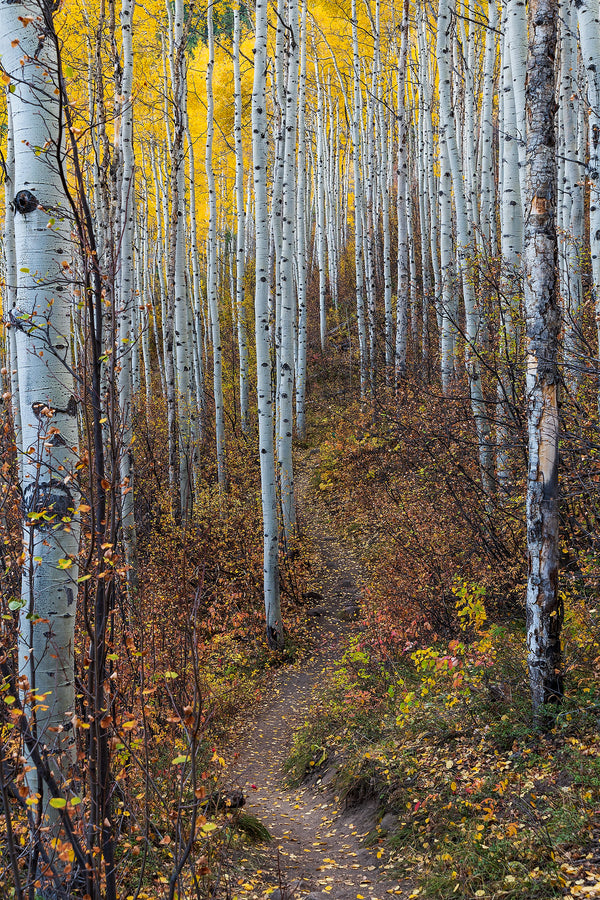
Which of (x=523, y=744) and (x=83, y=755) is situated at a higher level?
(x=83, y=755)

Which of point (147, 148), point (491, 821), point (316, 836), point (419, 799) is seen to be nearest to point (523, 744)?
point (491, 821)

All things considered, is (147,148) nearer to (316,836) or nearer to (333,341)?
(333,341)

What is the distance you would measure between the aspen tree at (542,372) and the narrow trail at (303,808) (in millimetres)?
1534

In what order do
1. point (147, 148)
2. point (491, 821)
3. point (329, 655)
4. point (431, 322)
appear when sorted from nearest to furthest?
point (491, 821) < point (329, 655) < point (431, 322) < point (147, 148)

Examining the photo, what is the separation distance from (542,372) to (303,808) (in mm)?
3847

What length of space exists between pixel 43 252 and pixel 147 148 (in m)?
20.6

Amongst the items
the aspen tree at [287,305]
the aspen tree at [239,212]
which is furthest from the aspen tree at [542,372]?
the aspen tree at [239,212]

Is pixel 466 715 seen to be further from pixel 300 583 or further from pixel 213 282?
pixel 213 282

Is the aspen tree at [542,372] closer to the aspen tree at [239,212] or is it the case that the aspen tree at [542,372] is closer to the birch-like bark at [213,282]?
the birch-like bark at [213,282]

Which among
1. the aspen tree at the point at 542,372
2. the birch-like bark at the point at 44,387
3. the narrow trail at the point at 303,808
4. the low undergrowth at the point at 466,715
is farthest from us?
the aspen tree at the point at 542,372

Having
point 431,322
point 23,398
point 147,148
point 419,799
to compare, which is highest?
point 147,148

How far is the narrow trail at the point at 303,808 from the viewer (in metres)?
3.61

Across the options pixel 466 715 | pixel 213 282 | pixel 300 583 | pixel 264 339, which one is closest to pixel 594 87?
pixel 264 339

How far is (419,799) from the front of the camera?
4004 millimetres
